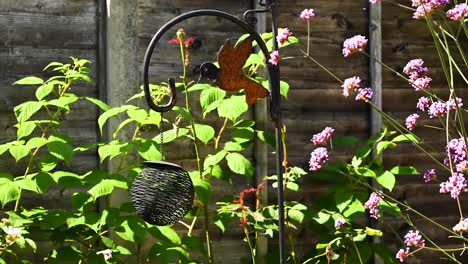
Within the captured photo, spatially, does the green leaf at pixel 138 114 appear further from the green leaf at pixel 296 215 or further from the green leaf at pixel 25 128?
the green leaf at pixel 296 215

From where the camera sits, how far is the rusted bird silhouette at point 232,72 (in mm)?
3252

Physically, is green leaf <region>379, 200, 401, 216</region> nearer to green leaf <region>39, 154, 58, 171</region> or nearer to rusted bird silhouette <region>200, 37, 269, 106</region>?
rusted bird silhouette <region>200, 37, 269, 106</region>

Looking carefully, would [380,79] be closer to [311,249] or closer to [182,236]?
[311,249]

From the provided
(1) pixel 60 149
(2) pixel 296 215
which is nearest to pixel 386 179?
(2) pixel 296 215

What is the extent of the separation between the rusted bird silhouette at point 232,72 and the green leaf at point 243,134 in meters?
0.82

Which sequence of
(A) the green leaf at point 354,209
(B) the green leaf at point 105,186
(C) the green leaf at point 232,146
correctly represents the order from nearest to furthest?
(B) the green leaf at point 105,186, (C) the green leaf at point 232,146, (A) the green leaf at point 354,209

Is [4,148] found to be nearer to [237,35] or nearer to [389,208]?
[237,35]

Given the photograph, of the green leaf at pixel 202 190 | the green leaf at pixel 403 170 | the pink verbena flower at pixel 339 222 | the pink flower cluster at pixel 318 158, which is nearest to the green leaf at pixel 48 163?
the green leaf at pixel 202 190

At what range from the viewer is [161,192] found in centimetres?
333

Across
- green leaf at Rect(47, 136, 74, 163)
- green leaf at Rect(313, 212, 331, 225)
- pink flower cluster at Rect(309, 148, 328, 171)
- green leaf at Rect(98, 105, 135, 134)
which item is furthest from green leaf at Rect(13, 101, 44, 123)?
green leaf at Rect(313, 212, 331, 225)

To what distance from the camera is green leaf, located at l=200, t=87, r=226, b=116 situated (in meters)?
4.01

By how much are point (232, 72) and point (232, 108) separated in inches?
27.3

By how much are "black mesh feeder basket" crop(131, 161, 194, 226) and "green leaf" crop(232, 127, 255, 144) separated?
793 millimetres

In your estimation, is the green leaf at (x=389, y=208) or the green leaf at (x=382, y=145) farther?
the green leaf at (x=382, y=145)
